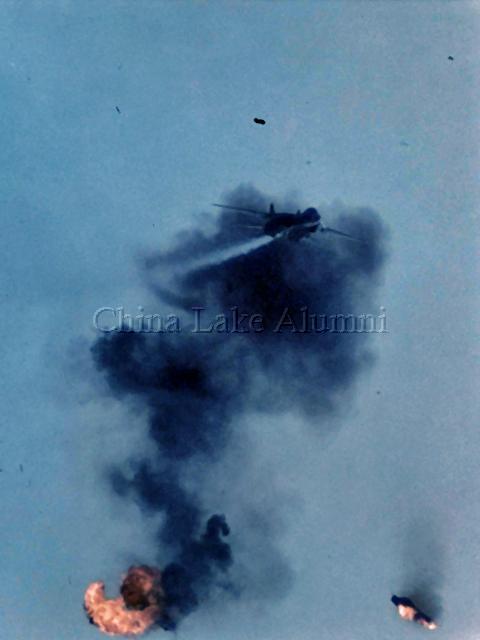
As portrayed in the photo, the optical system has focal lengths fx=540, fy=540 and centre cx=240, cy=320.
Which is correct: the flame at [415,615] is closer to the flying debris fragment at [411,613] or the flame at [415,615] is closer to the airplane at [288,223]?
the flying debris fragment at [411,613]

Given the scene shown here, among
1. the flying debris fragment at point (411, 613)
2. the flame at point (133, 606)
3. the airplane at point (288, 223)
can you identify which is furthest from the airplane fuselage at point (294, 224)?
the flying debris fragment at point (411, 613)

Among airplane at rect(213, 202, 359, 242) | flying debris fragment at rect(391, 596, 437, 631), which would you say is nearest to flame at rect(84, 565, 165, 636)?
flying debris fragment at rect(391, 596, 437, 631)

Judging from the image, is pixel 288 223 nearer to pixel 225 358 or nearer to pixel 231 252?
pixel 231 252

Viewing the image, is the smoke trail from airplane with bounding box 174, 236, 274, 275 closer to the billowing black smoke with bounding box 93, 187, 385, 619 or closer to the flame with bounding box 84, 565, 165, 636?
the billowing black smoke with bounding box 93, 187, 385, 619

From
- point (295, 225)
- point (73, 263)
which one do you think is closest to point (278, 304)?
point (295, 225)

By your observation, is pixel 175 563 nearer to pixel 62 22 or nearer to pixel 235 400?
pixel 235 400
